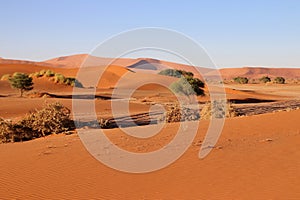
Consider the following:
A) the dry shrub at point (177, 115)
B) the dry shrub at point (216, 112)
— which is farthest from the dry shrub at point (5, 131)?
the dry shrub at point (216, 112)

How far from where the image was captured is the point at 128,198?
7434mm

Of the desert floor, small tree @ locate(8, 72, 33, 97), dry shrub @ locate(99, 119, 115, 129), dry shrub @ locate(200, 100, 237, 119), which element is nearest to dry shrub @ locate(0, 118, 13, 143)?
the desert floor

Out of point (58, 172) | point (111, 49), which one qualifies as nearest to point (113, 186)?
point (58, 172)

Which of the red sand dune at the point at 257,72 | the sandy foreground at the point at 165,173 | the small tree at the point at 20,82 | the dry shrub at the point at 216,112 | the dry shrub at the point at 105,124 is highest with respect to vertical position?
the red sand dune at the point at 257,72

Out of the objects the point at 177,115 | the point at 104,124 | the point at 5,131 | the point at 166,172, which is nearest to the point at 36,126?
the point at 5,131

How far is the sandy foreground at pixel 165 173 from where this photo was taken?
770 cm

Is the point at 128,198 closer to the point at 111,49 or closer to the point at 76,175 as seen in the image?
the point at 76,175

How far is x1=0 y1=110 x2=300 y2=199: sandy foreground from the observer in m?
7.70

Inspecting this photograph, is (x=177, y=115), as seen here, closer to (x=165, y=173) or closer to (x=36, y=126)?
(x=36, y=126)

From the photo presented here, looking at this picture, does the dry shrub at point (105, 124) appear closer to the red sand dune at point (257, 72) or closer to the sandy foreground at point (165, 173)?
the sandy foreground at point (165, 173)

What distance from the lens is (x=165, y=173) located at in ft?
30.6

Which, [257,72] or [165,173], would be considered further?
[257,72]

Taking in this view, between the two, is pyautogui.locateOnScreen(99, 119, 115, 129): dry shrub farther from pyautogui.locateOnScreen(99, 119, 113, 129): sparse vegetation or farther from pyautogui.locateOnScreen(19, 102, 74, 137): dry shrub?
pyautogui.locateOnScreen(19, 102, 74, 137): dry shrub

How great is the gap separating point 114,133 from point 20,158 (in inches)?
197
